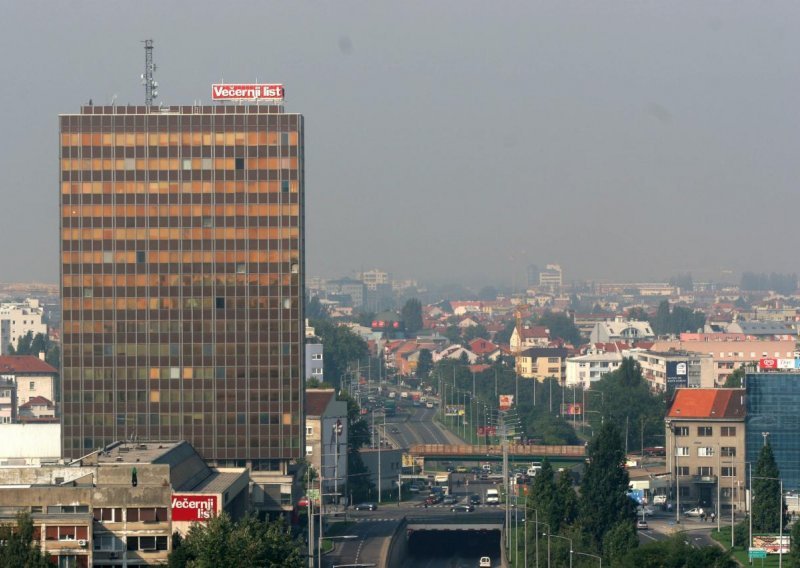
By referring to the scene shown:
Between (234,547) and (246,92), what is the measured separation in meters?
58.3

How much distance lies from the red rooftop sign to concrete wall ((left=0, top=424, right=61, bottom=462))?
39425 mm

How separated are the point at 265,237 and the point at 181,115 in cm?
1298

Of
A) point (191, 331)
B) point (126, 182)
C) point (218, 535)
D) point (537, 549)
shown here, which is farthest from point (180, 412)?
point (218, 535)

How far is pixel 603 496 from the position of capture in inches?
6954

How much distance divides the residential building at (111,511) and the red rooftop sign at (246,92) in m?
42.1

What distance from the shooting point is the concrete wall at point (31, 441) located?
192 m

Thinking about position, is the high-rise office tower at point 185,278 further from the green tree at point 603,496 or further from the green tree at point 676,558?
the green tree at point 676,558

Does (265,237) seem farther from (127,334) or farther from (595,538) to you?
(595,538)

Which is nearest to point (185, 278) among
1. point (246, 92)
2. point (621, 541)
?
point (246, 92)

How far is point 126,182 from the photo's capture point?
172 m

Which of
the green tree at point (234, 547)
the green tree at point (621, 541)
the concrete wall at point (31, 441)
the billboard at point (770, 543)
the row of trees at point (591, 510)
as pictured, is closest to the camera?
the green tree at point (234, 547)

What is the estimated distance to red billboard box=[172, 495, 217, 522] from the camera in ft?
456

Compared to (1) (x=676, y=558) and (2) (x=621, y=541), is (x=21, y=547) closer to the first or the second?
(1) (x=676, y=558)

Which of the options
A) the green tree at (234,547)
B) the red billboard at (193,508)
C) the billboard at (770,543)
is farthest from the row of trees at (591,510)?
the green tree at (234,547)
